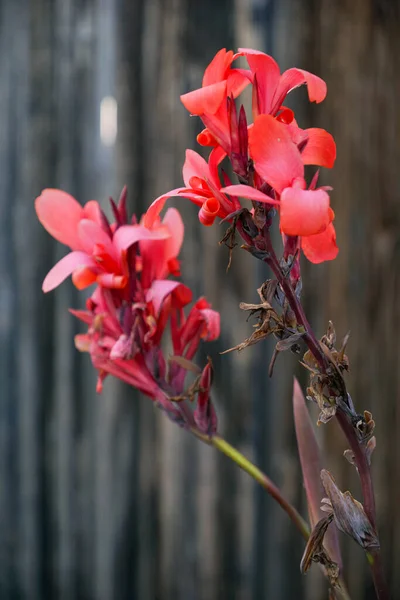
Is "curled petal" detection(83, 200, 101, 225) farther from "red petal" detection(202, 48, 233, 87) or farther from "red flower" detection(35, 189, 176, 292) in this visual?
"red petal" detection(202, 48, 233, 87)

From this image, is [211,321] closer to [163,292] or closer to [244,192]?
[163,292]

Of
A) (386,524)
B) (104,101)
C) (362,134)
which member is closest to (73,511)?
(386,524)

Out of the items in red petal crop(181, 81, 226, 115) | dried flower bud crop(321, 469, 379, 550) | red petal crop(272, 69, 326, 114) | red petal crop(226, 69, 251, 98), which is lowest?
dried flower bud crop(321, 469, 379, 550)

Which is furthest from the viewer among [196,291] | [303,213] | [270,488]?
[196,291]

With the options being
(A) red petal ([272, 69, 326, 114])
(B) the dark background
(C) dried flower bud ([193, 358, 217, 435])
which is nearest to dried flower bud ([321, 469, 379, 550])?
(C) dried flower bud ([193, 358, 217, 435])

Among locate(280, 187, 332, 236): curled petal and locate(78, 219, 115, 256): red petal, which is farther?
locate(78, 219, 115, 256): red petal

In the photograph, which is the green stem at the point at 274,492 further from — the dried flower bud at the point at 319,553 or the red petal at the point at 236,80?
the red petal at the point at 236,80

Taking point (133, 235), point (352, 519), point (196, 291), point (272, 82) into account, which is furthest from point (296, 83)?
point (196, 291)
